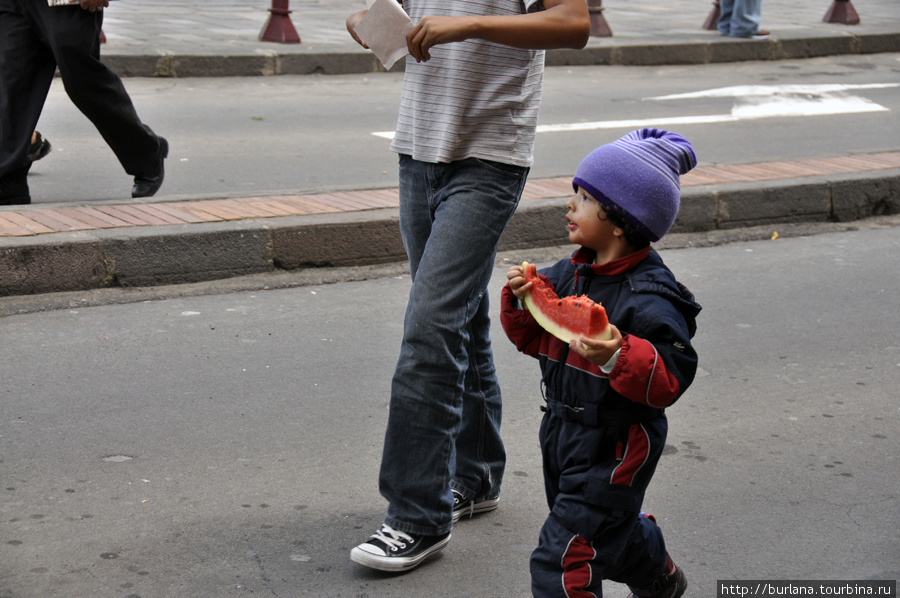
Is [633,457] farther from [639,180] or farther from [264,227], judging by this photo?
[264,227]

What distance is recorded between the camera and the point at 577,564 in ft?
8.06

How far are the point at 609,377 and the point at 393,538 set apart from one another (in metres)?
0.87

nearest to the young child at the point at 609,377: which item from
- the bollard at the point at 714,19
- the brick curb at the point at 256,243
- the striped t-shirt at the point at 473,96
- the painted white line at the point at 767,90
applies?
the striped t-shirt at the point at 473,96

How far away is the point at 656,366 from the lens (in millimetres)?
2314

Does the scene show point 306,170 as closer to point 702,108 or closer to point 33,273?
point 33,273

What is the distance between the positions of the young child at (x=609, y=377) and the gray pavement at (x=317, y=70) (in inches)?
118

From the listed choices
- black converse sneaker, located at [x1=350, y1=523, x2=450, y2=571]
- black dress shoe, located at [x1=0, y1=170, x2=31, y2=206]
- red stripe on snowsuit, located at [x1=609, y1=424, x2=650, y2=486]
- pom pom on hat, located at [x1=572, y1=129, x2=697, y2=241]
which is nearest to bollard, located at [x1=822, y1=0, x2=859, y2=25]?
black dress shoe, located at [x1=0, y1=170, x2=31, y2=206]

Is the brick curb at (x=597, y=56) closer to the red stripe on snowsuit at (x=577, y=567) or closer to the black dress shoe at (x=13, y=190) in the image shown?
the black dress shoe at (x=13, y=190)

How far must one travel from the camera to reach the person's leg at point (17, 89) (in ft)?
18.5

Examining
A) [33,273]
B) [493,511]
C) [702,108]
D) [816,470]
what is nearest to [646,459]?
[493,511]

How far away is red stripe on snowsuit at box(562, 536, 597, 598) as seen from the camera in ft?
8.00

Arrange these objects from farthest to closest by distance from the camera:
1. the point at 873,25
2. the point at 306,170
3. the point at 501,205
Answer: the point at 873,25, the point at 306,170, the point at 501,205

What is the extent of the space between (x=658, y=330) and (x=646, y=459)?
30cm

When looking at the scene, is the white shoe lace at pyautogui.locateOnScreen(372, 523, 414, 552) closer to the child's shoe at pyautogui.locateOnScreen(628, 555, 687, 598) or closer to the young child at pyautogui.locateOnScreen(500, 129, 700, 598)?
the young child at pyautogui.locateOnScreen(500, 129, 700, 598)
